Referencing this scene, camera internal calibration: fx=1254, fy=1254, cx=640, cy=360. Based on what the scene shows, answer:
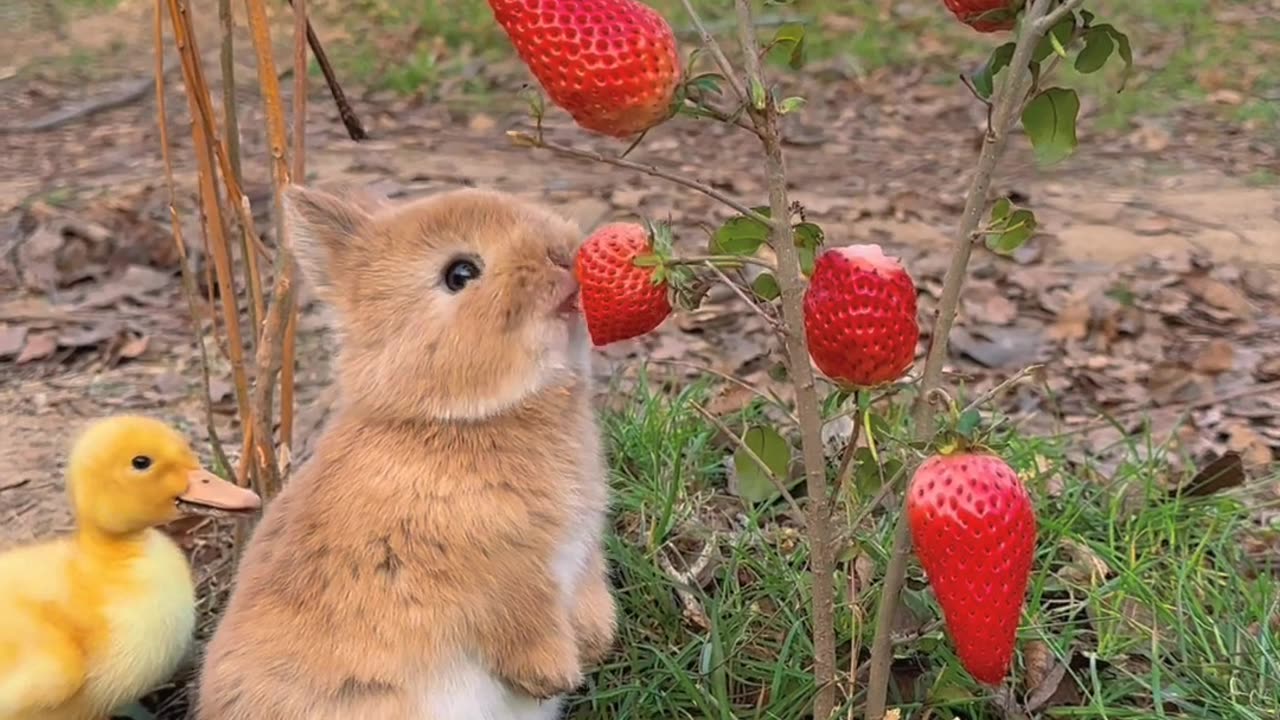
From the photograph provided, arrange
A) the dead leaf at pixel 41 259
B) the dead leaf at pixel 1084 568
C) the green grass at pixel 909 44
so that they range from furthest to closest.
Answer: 1. the green grass at pixel 909 44
2. the dead leaf at pixel 41 259
3. the dead leaf at pixel 1084 568

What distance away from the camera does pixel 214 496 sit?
2.12 metres

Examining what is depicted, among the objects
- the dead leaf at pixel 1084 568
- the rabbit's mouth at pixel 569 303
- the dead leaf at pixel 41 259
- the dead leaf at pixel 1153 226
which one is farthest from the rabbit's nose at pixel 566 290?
the dead leaf at pixel 1153 226

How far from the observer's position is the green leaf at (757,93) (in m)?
1.50

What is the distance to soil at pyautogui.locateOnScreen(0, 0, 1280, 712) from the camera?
3.51m

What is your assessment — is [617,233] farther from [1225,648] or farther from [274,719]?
[1225,648]

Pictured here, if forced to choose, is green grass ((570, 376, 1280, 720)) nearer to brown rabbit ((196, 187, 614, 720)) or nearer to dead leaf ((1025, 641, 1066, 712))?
dead leaf ((1025, 641, 1066, 712))

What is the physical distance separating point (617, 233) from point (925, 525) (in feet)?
1.80

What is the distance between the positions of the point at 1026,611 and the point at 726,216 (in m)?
2.81

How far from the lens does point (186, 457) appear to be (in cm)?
212

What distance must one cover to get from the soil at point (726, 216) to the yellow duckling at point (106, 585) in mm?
362

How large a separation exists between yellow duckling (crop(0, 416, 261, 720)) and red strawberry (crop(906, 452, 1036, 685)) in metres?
1.17

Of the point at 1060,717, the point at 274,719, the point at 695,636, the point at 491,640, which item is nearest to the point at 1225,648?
the point at 1060,717

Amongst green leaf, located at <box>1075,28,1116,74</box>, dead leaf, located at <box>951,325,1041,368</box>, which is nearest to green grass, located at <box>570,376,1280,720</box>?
green leaf, located at <box>1075,28,1116,74</box>

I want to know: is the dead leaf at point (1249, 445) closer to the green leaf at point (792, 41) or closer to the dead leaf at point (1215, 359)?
the dead leaf at point (1215, 359)
